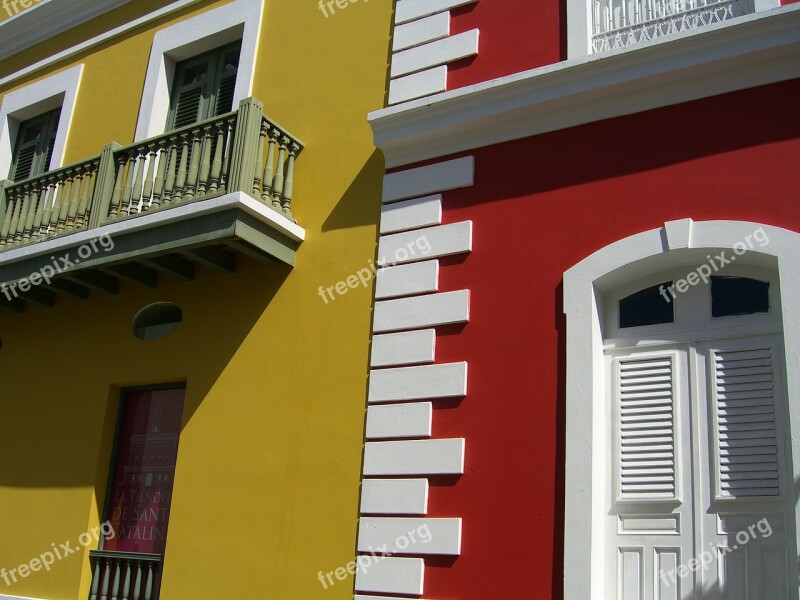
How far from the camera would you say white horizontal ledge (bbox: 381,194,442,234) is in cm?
904

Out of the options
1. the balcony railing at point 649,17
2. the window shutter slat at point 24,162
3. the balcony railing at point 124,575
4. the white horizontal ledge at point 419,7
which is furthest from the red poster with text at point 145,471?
the balcony railing at point 649,17

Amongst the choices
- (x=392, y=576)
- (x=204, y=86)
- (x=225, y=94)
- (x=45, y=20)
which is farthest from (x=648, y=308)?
(x=45, y=20)

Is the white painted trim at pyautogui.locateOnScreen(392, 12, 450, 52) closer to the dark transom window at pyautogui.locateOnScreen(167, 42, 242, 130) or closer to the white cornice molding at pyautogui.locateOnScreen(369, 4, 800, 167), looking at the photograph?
the white cornice molding at pyautogui.locateOnScreen(369, 4, 800, 167)

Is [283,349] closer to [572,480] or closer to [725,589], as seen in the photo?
[572,480]

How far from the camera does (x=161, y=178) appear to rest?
10.4 m

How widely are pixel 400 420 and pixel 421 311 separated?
1.05 metres

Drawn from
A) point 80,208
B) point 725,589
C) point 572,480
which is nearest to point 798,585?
point 725,589

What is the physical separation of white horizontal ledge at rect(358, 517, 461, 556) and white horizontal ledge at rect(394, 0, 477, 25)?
17.3 ft

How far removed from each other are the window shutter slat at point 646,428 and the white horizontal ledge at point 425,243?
1913 mm

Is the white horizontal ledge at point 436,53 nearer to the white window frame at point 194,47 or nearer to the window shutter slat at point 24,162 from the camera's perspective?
the white window frame at point 194,47

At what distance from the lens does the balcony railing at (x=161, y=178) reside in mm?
9742

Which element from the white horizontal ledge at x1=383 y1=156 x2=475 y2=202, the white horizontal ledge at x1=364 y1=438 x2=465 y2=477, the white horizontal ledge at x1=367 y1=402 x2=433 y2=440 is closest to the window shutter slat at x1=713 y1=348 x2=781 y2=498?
the white horizontal ledge at x1=364 y1=438 x2=465 y2=477

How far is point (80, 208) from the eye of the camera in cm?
1110

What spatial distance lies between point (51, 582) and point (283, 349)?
3805mm
